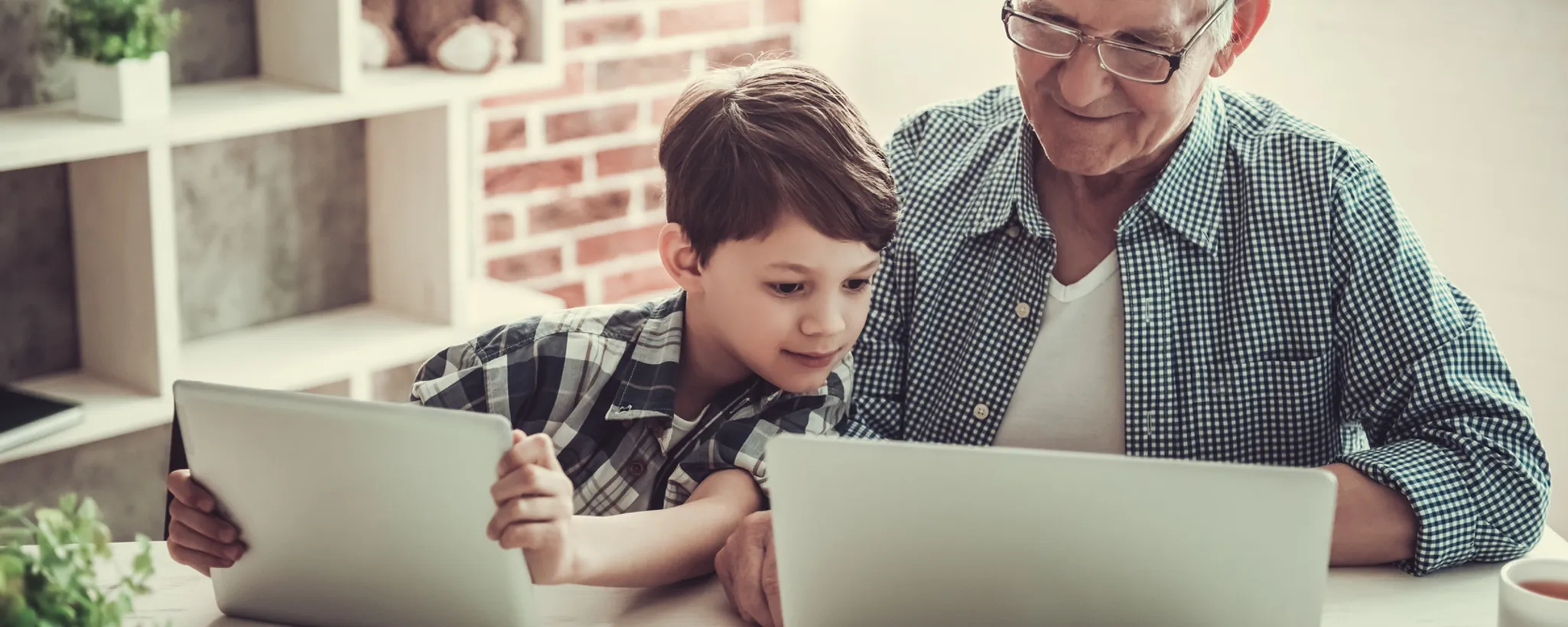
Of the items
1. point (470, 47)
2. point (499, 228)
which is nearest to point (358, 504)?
point (470, 47)

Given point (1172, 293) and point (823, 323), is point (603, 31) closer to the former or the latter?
point (1172, 293)

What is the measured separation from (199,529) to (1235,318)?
104cm

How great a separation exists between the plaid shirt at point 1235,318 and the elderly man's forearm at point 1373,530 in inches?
2.0

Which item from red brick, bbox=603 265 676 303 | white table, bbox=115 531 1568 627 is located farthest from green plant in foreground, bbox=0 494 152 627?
red brick, bbox=603 265 676 303

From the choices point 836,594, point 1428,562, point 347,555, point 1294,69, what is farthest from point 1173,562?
point 1294,69

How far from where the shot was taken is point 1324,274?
5.24 feet

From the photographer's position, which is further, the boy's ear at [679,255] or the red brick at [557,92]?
the red brick at [557,92]

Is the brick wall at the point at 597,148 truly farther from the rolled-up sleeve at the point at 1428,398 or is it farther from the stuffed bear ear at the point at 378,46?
the rolled-up sleeve at the point at 1428,398

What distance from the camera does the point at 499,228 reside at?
2.80 meters

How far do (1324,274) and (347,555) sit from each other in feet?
3.32

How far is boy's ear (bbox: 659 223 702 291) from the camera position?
1466 millimetres

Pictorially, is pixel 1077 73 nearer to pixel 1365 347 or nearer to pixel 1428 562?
pixel 1365 347

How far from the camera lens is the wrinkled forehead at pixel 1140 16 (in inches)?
60.0

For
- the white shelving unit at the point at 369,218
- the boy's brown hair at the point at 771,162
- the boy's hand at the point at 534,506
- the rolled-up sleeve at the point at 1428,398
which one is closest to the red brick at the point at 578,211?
the white shelving unit at the point at 369,218
